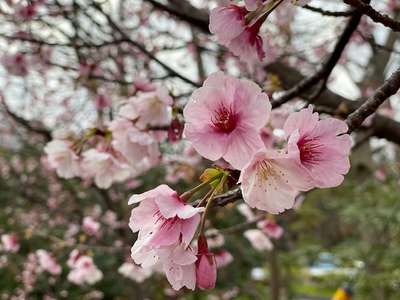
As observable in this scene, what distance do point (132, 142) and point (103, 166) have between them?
8.5 inches

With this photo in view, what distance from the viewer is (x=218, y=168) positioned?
0.80 metres

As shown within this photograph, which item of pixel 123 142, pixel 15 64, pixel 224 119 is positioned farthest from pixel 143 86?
pixel 15 64

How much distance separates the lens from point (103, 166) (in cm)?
178

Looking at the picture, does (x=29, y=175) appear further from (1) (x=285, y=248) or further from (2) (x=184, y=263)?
(2) (x=184, y=263)

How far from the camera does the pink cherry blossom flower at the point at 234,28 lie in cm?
95

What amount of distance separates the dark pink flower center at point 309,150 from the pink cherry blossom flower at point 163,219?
0.64 ft

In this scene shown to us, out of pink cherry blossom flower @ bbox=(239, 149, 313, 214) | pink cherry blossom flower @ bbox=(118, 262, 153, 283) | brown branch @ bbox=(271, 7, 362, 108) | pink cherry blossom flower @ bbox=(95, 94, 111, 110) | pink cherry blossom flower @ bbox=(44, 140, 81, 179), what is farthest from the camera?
pink cherry blossom flower @ bbox=(118, 262, 153, 283)

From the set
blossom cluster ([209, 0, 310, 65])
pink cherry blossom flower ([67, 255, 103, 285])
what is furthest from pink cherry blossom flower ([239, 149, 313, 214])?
pink cherry blossom flower ([67, 255, 103, 285])

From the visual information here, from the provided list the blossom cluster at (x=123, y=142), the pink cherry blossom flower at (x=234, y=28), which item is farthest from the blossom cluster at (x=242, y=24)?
the blossom cluster at (x=123, y=142)

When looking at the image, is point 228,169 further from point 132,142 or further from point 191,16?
point 191,16

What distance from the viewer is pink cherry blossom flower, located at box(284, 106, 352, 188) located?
2.51ft

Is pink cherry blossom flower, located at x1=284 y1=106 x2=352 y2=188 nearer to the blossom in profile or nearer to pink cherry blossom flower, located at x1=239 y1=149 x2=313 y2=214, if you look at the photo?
pink cherry blossom flower, located at x1=239 y1=149 x2=313 y2=214

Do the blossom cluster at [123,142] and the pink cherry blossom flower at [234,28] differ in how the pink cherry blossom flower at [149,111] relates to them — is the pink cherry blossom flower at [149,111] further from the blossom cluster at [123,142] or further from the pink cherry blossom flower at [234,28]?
the pink cherry blossom flower at [234,28]

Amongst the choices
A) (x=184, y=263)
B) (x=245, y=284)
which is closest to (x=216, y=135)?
(x=184, y=263)
